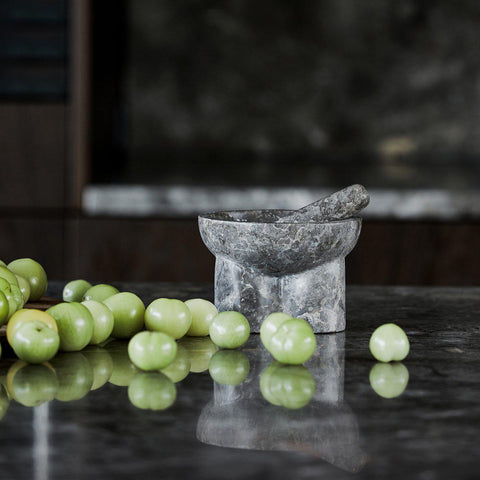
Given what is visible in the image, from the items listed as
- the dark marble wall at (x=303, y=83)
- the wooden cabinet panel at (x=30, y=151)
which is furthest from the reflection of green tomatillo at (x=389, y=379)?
the dark marble wall at (x=303, y=83)

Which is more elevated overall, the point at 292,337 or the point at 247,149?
the point at 247,149

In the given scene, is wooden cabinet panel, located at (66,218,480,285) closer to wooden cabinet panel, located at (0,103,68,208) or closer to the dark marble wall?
wooden cabinet panel, located at (0,103,68,208)

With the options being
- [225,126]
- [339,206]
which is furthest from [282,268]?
[225,126]

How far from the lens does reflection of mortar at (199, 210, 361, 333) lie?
101 centimetres

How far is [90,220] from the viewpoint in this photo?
247cm

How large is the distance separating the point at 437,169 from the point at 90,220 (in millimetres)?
1312

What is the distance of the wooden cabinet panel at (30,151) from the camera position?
8.52 feet

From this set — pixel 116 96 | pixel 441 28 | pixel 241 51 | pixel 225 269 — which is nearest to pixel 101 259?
pixel 116 96

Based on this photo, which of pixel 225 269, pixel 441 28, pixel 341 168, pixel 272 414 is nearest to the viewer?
pixel 272 414

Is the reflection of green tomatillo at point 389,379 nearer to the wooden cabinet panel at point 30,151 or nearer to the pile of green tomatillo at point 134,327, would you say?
the pile of green tomatillo at point 134,327

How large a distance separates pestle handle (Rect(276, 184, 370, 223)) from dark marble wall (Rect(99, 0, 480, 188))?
6.64 feet

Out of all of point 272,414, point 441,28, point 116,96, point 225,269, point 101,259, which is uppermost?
point 441,28

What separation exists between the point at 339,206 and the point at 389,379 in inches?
13.3

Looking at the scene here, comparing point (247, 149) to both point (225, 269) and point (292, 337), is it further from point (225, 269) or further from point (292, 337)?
point (292, 337)
